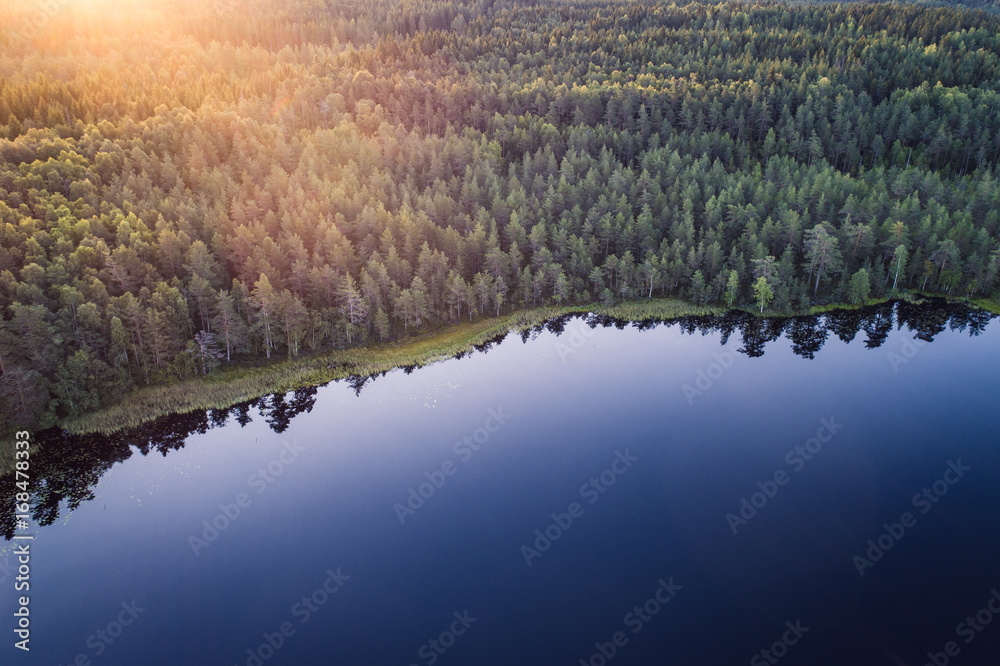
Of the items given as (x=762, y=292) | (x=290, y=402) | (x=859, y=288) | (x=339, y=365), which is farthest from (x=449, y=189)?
(x=859, y=288)

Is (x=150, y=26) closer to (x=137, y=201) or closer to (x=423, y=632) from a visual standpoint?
(x=137, y=201)

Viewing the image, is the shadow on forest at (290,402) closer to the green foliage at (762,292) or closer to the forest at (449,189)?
the green foliage at (762,292)

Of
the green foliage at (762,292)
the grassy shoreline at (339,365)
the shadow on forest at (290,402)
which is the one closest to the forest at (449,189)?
the green foliage at (762,292)

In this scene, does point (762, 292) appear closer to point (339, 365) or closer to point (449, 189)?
point (449, 189)

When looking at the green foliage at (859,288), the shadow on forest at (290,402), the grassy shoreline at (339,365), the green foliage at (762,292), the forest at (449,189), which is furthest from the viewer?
the green foliage at (859,288)

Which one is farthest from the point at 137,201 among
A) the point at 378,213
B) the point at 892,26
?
the point at 892,26

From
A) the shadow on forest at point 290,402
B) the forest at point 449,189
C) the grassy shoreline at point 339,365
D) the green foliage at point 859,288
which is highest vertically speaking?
the forest at point 449,189

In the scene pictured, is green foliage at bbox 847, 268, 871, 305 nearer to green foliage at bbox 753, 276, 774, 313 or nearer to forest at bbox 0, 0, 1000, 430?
forest at bbox 0, 0, 1000, 430
